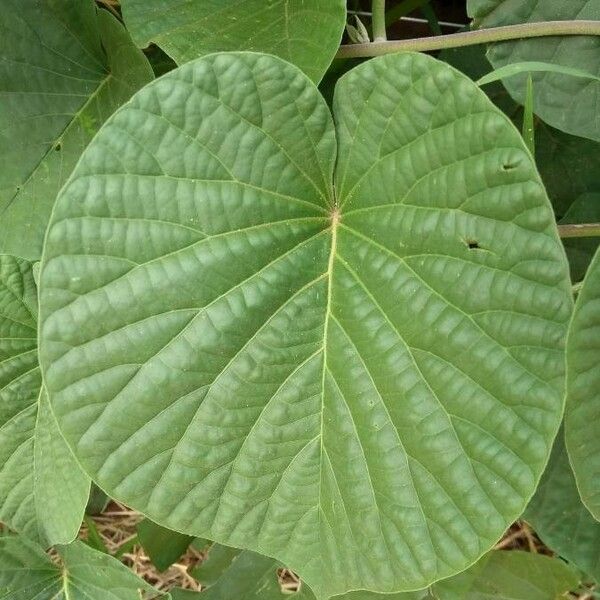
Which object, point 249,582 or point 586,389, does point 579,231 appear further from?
point 249,582

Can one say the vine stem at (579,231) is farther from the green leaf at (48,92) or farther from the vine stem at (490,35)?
the green leaf at (48,92)

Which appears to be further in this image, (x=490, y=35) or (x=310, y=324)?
(x=490, y=35)

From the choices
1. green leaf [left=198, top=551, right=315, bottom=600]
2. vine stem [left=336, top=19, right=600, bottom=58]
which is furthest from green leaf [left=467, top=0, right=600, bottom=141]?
green leaf [left=198, top=551, right=315, bottom=600]

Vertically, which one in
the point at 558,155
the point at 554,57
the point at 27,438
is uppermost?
the point at 554,57

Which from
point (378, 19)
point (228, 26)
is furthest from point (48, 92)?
point (378, 19)

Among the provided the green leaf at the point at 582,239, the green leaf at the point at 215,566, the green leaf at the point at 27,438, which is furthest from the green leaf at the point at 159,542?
the green leaf at the point at 582,239

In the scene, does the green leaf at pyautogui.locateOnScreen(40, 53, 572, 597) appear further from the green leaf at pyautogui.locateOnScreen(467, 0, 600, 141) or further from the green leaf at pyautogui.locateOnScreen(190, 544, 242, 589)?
the green leaf at pyautogui.locateOnScreen(190, 544, 242, 589)
